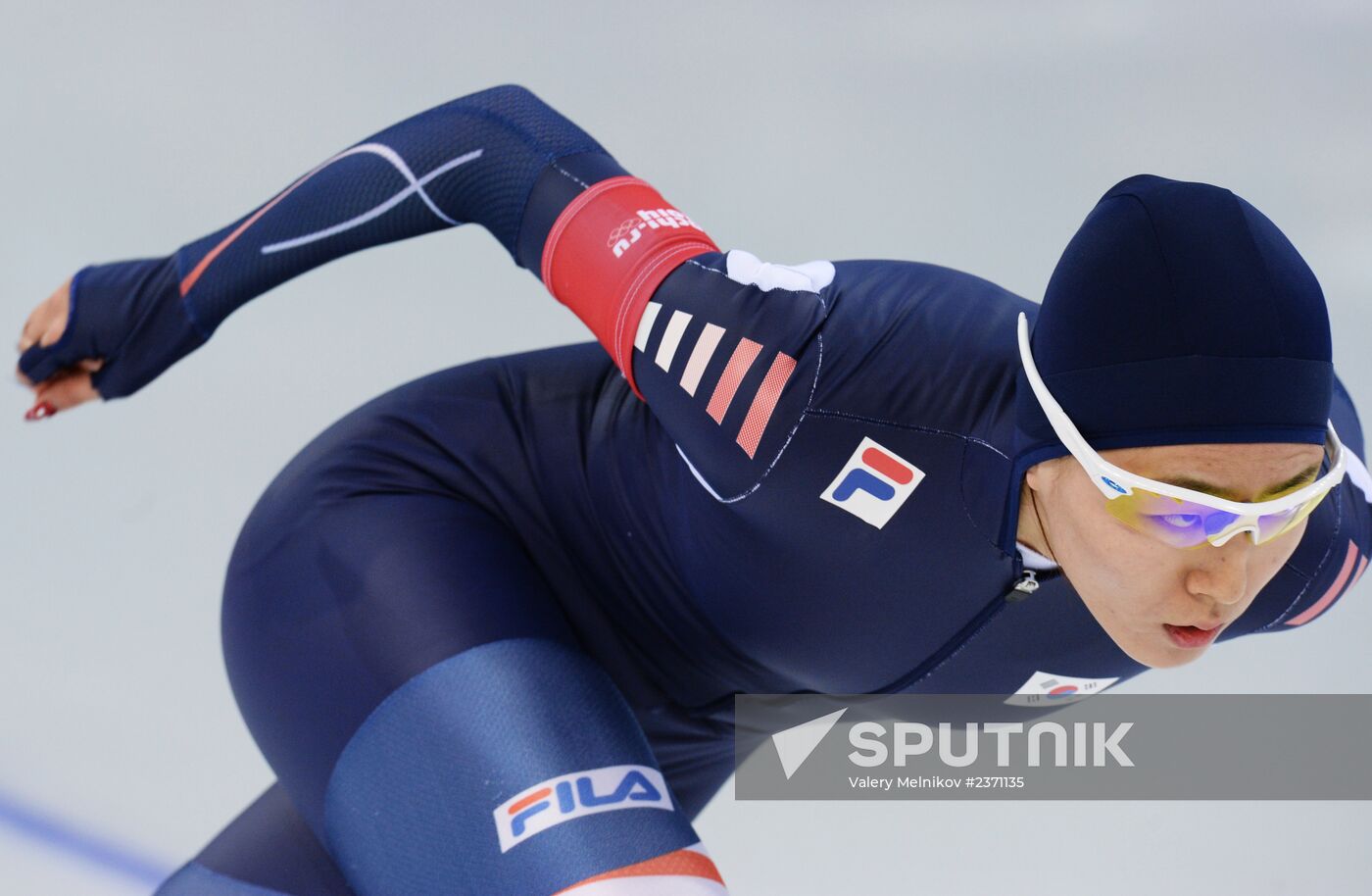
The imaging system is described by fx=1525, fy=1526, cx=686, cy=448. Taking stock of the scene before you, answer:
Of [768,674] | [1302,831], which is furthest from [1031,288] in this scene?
[768,674]

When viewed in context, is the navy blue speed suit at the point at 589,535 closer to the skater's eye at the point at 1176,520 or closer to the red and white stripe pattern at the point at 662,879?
the red and white stripe pattern at the point at 662,879

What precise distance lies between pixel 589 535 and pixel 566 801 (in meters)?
0.38

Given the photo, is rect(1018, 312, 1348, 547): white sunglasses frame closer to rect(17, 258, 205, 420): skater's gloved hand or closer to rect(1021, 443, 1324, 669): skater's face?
rect(1021, 443, 1324, 669): skater's face

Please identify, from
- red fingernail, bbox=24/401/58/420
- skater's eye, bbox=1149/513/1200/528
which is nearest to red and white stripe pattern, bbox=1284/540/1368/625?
skater's eye, bbox=1149/513/1200/528

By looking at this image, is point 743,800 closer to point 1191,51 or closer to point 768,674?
point 768,674

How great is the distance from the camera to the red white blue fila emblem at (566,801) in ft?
4.24

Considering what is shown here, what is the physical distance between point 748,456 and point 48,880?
155cm

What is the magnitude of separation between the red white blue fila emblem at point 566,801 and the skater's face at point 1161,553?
42cm

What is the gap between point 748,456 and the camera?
4.33 feet

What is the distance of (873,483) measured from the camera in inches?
51.3

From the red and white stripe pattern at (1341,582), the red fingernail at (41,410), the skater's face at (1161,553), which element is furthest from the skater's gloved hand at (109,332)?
the red and white stripe pattern at (1341,582)

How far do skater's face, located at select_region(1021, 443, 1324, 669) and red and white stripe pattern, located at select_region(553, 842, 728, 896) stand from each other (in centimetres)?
39

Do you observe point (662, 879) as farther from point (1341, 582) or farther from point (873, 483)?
point (1341, 582)

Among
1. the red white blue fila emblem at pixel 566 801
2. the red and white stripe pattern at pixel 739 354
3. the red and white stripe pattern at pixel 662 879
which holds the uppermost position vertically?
the red and white stripe pattern at pixel 739 354
